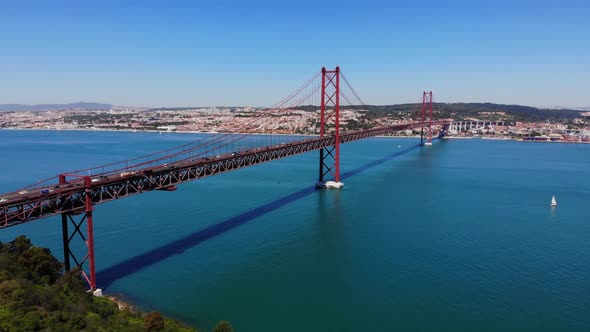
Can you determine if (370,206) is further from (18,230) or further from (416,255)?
(18,230)

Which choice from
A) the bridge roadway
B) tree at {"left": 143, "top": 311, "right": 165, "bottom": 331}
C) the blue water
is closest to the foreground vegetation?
tree at {"left": 143, "top": 311, "right": 165, "bottom": 331}

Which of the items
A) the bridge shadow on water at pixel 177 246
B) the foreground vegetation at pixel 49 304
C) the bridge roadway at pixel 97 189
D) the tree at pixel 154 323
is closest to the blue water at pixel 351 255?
the bridge shadow on water at pixel 177 246

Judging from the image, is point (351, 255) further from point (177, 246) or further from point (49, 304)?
point (49, 304)

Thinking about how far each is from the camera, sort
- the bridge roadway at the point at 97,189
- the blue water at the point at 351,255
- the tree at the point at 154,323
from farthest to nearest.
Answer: the blue water at the point at 351,255 < the bridge roadway at the point at 97,189 < the tree at the point at 154,323

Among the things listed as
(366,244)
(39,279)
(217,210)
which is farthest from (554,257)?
(39,279)

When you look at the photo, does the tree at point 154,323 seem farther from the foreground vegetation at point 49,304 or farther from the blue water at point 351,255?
the blue water at point 351,255

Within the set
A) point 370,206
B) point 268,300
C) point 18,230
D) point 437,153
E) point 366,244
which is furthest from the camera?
point 437,153

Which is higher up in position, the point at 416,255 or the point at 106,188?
the point at 106,188
